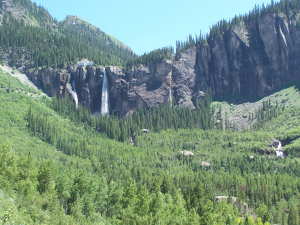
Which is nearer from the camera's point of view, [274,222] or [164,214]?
[164,214]

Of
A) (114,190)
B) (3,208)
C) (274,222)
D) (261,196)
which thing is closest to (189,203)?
(114,190)

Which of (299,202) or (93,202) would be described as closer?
(93,202)

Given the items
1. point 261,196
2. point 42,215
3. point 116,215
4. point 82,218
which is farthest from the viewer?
point 261,196

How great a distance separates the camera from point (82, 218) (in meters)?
107

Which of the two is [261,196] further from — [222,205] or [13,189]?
[13,189]

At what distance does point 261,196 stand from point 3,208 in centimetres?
14652

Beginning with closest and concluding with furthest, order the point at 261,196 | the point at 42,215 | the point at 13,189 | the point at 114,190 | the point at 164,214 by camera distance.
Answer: the point at 42,215
the point at 13,189
the point at 164,214
the point at 114,190
the point at 261,196

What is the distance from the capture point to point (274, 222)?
17550cm

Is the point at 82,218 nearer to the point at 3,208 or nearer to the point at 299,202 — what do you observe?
the point at 3,208

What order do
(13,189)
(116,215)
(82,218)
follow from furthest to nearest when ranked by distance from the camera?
(116,215) < (82,218) < (13,189)

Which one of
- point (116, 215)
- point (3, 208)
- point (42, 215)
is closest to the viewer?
point (3, 208)

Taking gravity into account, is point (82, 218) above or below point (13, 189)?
below

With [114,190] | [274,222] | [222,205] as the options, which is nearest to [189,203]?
[222,205]

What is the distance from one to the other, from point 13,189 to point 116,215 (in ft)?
127
